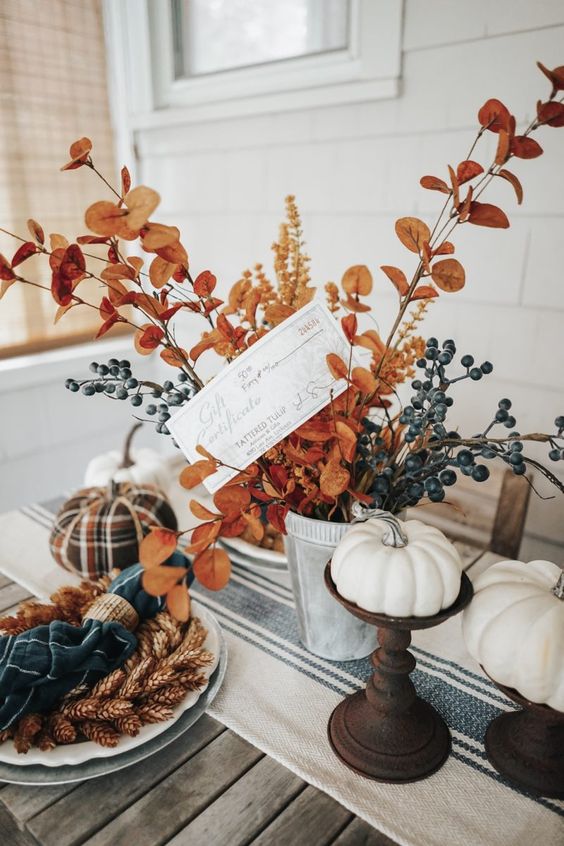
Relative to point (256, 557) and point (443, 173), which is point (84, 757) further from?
point (443, 173)

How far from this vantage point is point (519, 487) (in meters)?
1.17

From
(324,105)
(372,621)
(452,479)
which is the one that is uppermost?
(324,105)

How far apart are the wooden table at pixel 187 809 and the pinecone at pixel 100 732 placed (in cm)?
3

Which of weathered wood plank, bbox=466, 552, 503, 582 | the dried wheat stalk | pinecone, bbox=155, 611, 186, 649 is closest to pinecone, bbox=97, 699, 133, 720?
the dried wheat stalk

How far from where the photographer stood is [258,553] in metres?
0.97

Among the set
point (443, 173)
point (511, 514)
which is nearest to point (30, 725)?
point (511, 514)

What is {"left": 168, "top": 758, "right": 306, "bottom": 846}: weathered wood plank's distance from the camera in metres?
0.55

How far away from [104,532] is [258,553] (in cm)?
23

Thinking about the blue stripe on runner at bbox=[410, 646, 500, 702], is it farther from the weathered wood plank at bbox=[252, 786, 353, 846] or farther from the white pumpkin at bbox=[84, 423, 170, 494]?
the white pumpkin at bbox=[84, 423, 170, 494]

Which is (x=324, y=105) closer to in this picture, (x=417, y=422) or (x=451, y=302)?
(x=451, y=302)

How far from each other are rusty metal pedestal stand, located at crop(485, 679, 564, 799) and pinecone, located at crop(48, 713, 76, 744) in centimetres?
42

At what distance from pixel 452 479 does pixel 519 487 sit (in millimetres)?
632

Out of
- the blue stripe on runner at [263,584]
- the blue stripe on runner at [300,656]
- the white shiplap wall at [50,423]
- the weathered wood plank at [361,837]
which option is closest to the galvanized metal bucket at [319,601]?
the blue stripe on runner at [300,656]

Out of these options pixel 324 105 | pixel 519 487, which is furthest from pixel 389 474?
pixel 324 105
